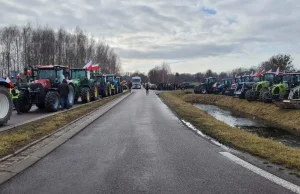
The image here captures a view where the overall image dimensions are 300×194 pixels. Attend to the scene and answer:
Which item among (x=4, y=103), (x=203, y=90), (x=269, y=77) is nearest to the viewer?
(x=4, y=103)

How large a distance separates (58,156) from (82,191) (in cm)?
266

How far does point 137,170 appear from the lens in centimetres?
627

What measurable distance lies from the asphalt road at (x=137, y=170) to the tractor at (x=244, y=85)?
76.4ft

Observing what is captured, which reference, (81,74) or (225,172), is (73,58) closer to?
(81,74)

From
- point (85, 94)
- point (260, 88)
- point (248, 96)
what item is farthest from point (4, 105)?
point (260, 88)

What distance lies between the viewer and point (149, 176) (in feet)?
19.3

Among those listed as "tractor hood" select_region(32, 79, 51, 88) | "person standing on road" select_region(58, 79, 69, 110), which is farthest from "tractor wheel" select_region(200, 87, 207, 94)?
"tractor hood" select_region(32, 79, 51, 88)

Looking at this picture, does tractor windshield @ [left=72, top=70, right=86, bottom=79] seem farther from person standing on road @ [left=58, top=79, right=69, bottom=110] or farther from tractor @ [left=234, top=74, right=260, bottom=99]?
tractor @ [left=234, top=74, right=260, bottom=99]

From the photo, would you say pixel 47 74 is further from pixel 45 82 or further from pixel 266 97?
pixel 266 97

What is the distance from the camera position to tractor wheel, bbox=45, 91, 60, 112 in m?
17.2

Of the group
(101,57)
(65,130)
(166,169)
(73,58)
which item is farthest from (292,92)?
(101,57)

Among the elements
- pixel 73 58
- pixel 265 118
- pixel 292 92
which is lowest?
pixel 265 118

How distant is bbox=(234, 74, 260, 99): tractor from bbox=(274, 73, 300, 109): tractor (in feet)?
20.7

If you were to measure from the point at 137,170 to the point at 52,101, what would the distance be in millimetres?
12212
